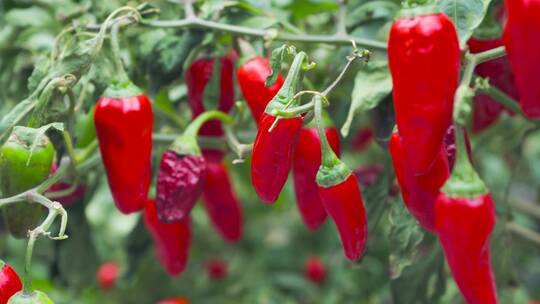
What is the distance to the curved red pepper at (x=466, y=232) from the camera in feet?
4.27

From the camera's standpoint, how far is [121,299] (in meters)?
3.28

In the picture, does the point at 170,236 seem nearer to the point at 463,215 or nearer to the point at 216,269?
the point at 463,215

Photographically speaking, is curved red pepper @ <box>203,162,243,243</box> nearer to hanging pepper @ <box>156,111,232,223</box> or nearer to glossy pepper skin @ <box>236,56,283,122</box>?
hanging pepper @ <box>156,111,232,223</box>

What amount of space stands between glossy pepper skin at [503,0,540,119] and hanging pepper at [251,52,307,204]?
1.03 feet

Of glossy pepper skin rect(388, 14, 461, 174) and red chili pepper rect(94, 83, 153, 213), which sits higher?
glossy pepper skin rect(388, 14, 461, 174)

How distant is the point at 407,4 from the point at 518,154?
1.00 meters

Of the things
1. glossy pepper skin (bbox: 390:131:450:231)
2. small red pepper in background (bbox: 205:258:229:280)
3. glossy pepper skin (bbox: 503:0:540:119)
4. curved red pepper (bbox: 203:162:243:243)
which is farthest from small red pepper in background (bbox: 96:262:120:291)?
glossy pepper skin (bbox: 503:0:540:119)

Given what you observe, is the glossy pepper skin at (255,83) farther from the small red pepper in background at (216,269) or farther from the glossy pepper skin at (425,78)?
the small red pepper in background at (216,269)

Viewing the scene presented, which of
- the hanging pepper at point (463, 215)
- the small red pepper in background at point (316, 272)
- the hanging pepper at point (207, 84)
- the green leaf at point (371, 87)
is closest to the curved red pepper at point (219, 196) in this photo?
the hanging pepper at point (207, 84)

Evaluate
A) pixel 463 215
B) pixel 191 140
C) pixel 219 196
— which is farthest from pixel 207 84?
pixel 463 215

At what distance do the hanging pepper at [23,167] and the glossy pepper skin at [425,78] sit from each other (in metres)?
0.58

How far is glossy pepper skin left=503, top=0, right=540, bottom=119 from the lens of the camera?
1.27 metres

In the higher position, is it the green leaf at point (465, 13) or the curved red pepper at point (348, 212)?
the green leaf at point (465, 13)

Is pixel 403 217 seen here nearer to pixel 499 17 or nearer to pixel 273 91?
pixel 273 91
